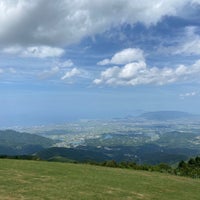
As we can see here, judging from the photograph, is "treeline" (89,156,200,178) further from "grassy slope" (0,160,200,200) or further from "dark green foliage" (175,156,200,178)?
"grassy slope" (0,160,200,200)

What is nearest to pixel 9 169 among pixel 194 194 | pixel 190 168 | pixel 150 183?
pixel 150 183

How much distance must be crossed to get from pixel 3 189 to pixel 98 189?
6102 mm

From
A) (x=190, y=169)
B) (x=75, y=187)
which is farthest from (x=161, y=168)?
(x=75, y=187)

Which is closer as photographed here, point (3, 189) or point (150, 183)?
point (3, 189)

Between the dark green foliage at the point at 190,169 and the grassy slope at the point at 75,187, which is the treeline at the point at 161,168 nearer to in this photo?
the dark green foliage at the point at 190,169

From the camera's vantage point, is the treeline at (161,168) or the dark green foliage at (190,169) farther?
the treeline at (161,168)

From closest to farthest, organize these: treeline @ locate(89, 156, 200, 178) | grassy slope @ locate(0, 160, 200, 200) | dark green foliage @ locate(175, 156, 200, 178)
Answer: grassy slope @ locate(0, 160, 200, 200), dark green foliage @ locate(175, 156, 200, 178), treeline @ locate(89, 156, 200, 178)

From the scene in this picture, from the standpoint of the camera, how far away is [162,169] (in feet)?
138

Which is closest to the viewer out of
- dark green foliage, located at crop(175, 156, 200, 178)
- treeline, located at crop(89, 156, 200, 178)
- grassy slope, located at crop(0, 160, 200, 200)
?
grassy slope, located at crop(0, 160, 200, 200)

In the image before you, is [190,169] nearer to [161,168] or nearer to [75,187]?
[161,168]

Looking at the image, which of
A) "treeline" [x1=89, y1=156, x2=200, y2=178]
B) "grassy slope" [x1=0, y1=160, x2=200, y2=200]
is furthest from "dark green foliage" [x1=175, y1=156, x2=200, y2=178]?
"grassy slope" [x1=0, y1=160, x2=200, y2=200]

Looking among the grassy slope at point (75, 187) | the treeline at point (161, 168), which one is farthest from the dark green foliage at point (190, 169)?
the grassy slope at point (75, 187)

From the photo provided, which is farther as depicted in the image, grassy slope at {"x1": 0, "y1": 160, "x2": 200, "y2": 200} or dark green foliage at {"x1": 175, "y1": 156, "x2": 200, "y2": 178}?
dark green foliage at {"x1": 175, "y1": 156, "x2": 200, "y2": 178}

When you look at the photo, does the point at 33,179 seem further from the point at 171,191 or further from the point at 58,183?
the point at 171,191
